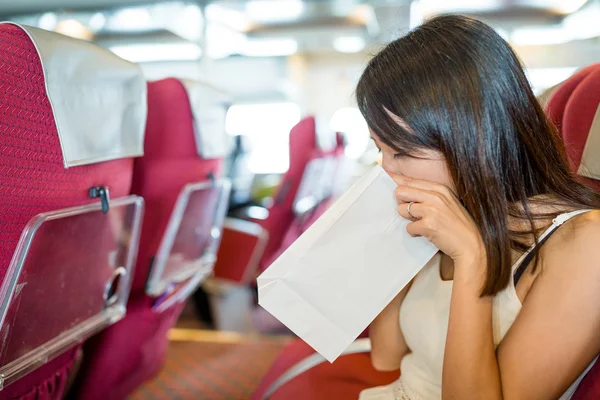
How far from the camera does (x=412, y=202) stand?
891 millimetres

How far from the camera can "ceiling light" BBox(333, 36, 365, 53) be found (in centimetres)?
766

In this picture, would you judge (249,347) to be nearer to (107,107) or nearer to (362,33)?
(107,107)

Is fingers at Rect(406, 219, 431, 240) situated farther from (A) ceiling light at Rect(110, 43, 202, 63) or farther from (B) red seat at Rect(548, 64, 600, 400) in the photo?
(A) ceiling light at Rect(110, 43, 202, 63)

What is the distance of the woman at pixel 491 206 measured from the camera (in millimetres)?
827

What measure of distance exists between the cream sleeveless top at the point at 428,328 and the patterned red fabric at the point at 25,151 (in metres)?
0.73

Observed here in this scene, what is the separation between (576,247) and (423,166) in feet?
0.89

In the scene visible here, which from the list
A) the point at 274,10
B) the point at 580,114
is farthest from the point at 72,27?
the point at 580,114

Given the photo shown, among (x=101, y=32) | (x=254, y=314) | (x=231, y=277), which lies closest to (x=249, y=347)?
(x=231, y=277)

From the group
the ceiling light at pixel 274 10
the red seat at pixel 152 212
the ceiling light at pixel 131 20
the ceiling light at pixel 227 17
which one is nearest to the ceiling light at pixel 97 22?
the ceiling light at pixel 131 20

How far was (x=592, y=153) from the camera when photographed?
1046 mm

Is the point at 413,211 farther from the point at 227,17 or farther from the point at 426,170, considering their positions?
the point at 227,17

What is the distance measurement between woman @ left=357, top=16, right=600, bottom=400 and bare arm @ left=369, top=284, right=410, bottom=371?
0.28 m

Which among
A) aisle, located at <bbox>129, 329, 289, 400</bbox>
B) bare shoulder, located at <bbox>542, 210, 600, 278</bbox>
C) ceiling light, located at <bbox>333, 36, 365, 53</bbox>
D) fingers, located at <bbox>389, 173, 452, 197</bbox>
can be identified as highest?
fingers, located at <bbox>389, 173, 452, 197</bbox>

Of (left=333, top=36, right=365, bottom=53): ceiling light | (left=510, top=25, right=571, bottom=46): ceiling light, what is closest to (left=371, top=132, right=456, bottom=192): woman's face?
(left=510, top=25, right=571, bottom=46): ceiling light
